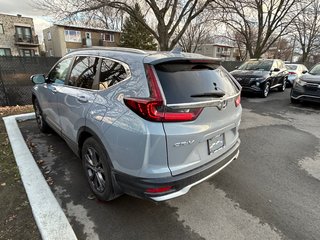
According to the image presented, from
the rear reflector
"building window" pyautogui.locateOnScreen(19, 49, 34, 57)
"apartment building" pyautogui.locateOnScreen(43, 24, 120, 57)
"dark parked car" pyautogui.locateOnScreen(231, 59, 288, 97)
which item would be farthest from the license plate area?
"building window" pyautogui.locateOnScreen(19, 49, 34, 57)

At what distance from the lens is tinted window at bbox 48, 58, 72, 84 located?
3.40 m

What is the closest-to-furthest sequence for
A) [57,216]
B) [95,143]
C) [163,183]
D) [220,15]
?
1. [163,183]
2. [57,216]
3. [95,143]
4. [220,15]

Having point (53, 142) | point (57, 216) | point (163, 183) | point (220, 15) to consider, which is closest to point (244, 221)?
point (163, 183)

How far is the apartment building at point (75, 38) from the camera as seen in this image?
3066 centimetres

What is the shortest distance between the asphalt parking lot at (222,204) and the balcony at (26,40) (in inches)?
1429

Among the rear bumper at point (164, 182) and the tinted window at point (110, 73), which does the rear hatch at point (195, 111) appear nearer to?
the rear bumper at point (164, 182)

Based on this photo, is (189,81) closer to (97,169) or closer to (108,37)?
(97,169)

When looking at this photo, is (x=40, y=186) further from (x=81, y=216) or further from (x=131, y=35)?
(x=131, y=35)

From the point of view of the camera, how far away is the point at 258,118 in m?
6.42

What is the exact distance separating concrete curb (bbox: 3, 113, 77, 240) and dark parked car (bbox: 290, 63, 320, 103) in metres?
8.24

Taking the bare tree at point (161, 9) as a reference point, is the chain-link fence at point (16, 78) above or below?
below

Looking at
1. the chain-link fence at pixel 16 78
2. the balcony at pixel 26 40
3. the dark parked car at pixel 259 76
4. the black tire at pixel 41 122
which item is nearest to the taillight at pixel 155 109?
the black tire at pixel 41 122

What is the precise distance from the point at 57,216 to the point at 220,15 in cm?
1471

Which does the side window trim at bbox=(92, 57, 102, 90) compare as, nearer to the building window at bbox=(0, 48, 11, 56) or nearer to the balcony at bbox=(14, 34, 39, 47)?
the building window at bbox=(0, 48, 11, 56)
